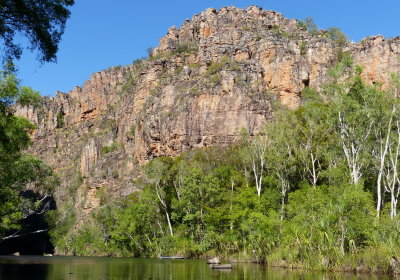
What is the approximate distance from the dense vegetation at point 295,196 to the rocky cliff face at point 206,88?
1688cm

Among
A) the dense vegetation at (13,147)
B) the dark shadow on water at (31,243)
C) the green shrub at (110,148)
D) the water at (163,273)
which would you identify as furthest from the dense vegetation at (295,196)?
the dark shadow on water at (31,243)

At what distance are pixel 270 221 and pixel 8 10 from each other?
38.3 m

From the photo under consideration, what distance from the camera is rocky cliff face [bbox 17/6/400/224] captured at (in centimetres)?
10125

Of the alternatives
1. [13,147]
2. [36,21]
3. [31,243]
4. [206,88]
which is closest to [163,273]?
[13,147]

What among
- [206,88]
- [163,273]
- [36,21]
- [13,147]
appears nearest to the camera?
[36,21]

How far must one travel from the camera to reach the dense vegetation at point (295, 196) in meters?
33.1

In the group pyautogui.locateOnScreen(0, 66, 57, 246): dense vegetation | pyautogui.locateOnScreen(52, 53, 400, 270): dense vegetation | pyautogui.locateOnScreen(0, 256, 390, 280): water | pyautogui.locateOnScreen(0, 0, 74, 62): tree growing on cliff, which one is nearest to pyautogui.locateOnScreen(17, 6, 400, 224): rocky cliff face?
pyautogui.locateOnScreen(52, 53, 400, 270): dense vegetation

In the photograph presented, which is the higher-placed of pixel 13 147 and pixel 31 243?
pixel 13 147

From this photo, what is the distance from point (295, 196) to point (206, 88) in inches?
2318

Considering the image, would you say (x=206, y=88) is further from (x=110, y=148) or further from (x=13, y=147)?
(x=13, y=147)

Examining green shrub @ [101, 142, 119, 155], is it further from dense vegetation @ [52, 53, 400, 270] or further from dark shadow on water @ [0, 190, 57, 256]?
dense vegetation @ [52, 53, 400, 270]

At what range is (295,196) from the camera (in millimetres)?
50750

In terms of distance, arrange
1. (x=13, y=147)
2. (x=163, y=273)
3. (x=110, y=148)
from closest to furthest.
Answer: (x=13, y=147), (x=163, y=273), (x=110, y=148)

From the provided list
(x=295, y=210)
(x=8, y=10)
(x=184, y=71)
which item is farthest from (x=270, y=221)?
(x=184, y=71)
